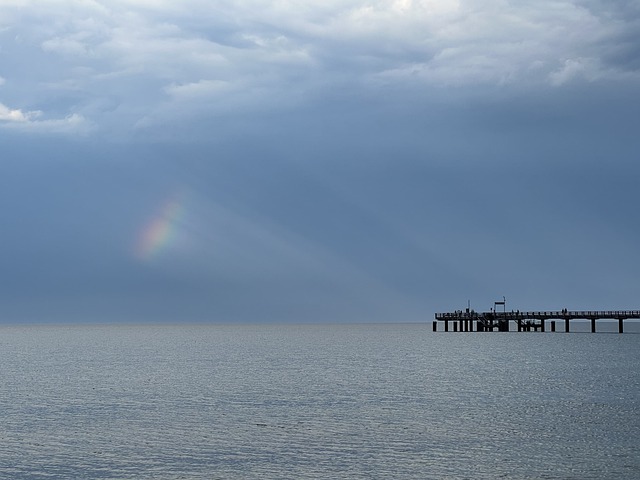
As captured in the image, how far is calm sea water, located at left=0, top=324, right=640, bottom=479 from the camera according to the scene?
3341 centimetres

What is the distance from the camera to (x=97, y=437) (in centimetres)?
4025

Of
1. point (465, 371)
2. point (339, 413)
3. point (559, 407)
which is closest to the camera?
point (339, 413)

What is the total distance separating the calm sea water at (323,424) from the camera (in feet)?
110

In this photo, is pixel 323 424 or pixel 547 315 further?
pixel 547 315

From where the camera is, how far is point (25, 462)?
34.5 metres

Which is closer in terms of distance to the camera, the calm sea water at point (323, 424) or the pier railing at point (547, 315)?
the calm sea water at point (323, 424)

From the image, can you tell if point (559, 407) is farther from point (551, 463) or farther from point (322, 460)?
point (322, 460)

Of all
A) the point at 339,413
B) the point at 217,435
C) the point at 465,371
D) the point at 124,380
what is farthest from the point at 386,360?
the point at 217,435

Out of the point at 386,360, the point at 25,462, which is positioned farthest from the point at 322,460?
the point at 386,360

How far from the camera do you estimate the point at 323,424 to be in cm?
4406

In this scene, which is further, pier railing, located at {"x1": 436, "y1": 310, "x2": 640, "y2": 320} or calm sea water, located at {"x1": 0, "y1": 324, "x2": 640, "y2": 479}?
pier railing, located at {"x1": 436, "y1": 310, "x2": 640, "y2": 320}

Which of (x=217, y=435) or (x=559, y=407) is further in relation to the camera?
(x=559, y=407)

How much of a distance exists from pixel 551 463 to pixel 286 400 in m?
24.5

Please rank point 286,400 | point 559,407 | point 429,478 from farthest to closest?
point 286,400
point 559,407
point 429,478
